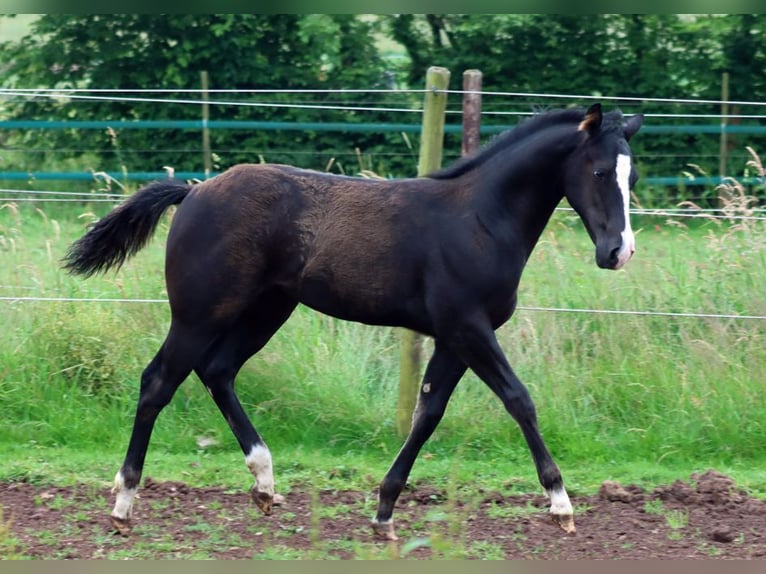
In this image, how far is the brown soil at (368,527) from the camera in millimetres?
4961

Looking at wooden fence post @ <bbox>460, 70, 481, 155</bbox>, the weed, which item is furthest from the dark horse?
wooden fence post @ <bbox>460, 70, 481, 155</bbox>

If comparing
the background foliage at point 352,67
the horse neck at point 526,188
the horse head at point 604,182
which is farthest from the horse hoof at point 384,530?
the background foliage at point 352,67

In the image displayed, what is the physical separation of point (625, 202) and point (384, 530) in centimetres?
199

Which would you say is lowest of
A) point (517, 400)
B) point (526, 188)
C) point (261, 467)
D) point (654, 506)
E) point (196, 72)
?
point (654, 506)

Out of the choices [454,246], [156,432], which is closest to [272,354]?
[156,432]

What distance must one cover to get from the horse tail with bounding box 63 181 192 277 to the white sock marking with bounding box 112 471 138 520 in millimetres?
1216

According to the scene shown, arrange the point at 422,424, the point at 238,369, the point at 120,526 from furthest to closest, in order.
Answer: the point at 238,369 → the point at 422,424 → the point at 120,526

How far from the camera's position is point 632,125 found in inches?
204

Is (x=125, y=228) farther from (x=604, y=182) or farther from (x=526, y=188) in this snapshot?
(x=604, y=182)

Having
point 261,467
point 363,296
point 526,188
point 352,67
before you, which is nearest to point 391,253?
point 363,296

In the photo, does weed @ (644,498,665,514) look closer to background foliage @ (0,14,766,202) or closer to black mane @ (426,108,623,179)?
black mane @ (426,108,623,179)

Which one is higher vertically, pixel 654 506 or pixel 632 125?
pixel 632 125

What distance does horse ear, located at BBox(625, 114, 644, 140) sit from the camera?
512 centimetres

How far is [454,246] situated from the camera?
513cm
